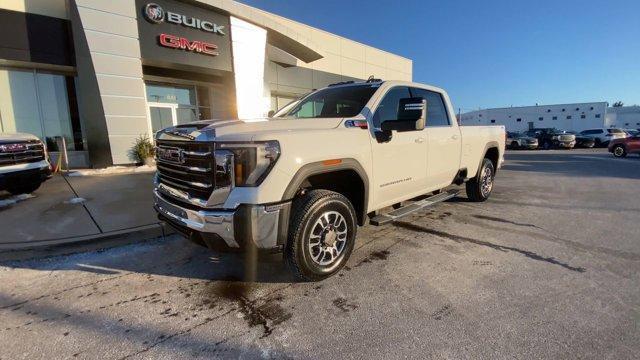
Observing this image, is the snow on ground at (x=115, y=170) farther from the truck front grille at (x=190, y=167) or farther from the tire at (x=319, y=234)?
the tire at (x=319, y=234)

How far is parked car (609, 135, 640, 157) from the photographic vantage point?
1722 centimetres

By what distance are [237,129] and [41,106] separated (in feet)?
41.5

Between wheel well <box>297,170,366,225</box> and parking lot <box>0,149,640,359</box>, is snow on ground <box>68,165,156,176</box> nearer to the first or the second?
parking lot <box>0,149,640,359</box>

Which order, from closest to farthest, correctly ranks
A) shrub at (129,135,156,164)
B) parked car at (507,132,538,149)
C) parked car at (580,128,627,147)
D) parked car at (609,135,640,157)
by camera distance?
1. shrub at (129,135,156,164)
2. parked car at (609,135,640,157)
3. parked car at (507,132,538,149)
4. parked car at (580,128,627,147)

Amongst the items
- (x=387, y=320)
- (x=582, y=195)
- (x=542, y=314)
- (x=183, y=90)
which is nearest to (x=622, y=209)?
(x=582, y=195)

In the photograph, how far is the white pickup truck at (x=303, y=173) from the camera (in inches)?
109

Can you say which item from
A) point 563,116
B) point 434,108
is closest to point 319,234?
point 434,108

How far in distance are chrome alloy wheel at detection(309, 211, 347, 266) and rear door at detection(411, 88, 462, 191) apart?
186 centimetres

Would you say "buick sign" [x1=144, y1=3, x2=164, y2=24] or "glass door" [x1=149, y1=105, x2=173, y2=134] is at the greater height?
"buick sign" [x1=144, y1=3, x2=164, y2=24]

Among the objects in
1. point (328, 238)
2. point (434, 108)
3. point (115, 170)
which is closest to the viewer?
point (328, 238)

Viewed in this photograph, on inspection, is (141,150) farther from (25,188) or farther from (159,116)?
(25,188)

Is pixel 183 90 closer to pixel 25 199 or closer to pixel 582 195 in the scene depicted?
pixel 25 199

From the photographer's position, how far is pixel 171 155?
3.26m

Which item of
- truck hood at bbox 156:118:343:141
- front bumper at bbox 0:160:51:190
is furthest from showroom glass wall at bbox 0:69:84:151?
truck hood at bbox 156:118:343:141
